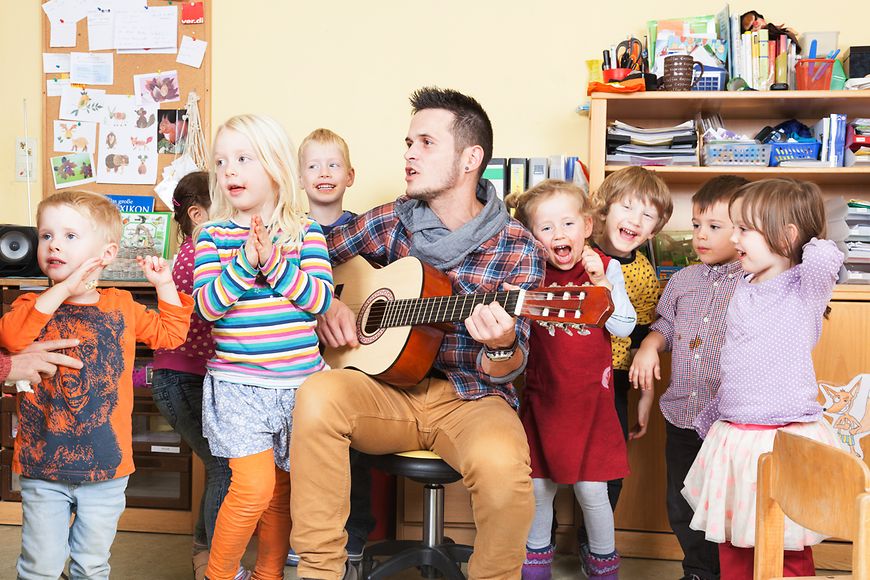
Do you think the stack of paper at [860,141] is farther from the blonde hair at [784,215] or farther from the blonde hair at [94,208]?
the blonde hair at [94,208]

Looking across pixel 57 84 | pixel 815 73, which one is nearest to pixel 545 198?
pixel 815 73

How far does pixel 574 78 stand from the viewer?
3232mm

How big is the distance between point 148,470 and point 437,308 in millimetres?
1501

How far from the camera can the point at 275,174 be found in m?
2.01

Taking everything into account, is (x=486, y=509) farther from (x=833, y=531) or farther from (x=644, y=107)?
(x=644, y=107)

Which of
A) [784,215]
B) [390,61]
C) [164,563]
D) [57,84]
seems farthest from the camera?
[57,84]

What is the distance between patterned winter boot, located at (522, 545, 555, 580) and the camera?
7.56 ft

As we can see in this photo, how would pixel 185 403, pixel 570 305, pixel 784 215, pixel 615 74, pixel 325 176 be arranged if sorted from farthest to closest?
pixel 615 74 → pixel 325 176 → pixel 185 403 → pixel 784 215 → pixel 570 305

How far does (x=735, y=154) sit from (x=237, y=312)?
1.80 meters

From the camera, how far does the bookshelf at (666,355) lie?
8.48ft

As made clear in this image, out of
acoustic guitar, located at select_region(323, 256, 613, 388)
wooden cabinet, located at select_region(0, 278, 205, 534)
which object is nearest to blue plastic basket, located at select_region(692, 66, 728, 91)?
acoustic guitar, located at select_region(323, 256, 613, 388)

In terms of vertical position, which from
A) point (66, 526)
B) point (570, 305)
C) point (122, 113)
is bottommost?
point (66, 526)

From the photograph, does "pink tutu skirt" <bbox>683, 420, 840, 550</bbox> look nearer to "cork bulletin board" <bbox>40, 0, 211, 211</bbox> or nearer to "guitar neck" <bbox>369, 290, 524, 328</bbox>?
"guitar neck" <bbox>369, 290, 524, 328</bbox>

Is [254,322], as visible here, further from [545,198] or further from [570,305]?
[545,198]
